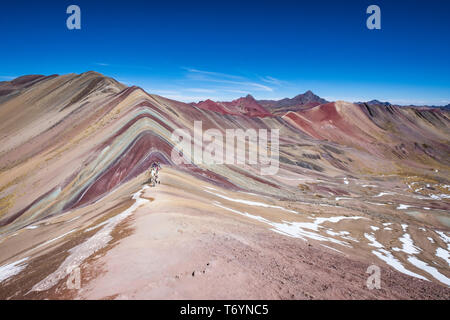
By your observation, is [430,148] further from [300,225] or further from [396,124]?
[300,225]

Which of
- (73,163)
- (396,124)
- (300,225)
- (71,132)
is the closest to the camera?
(300,225)

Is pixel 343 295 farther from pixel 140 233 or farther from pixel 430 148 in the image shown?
pixel 430 148

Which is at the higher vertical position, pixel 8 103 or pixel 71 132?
pixel 8 103

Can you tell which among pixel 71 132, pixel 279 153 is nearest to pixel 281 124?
pixel 279 153

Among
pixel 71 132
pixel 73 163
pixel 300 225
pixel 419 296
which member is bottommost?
pixel 300 225

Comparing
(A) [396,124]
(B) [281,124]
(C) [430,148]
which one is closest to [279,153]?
(B) [281,124]

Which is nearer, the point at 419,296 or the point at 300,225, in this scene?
the point at 419,296
